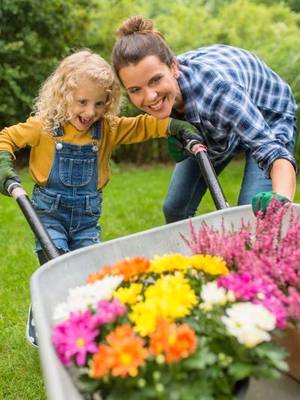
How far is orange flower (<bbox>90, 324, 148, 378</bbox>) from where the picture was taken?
1.01 m

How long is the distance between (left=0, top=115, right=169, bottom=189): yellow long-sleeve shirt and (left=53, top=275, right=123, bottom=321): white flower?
3.89ft

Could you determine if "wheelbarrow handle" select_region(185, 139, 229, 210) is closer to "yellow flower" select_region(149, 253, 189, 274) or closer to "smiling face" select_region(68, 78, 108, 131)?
"smiling face" select_region(68, 78, 108, 131)

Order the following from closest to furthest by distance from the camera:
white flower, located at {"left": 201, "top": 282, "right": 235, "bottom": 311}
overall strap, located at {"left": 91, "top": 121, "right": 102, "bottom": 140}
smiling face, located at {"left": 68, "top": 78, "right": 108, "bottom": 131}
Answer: white flower, located at {"left": 201, "top": 282, "right": 235, "bottom": 311}
smiling face, located at {"left": 68, "top": 78, "right": 108, "bottom": 131}
overall strap, located at {"left": 91, "top": 121, "right": 102, "bottom": 140}

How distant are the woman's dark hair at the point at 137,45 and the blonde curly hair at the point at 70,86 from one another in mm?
186

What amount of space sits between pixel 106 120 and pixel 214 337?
61.2 inches

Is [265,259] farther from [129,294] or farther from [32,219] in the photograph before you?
[32,219]

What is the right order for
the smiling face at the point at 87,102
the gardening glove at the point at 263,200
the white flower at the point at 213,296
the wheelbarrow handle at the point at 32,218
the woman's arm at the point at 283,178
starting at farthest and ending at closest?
the smiling face at the point at 87,102 < the woman's arm at the point at 283,178 < the wheelbarrow handle at the point at 32,218 < the gardening glove at the point at 263,200 < the white flower at the point at 213,296

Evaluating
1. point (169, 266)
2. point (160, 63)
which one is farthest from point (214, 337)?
point (160, 63)

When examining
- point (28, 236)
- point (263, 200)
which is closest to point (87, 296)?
point (263, 200)

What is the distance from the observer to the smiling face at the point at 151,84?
2.08m

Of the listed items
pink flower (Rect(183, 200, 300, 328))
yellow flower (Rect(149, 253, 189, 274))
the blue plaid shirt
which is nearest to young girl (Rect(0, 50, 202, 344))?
the blue plaid shirt

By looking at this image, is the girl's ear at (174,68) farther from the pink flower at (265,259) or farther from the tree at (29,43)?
the tree at (29,43)

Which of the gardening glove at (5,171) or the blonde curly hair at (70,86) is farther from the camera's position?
the blonde curly hair at (70,86)

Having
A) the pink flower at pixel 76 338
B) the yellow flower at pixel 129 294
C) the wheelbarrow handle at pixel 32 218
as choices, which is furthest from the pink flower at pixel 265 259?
the wheelbarrow handle at pixel 32 218
